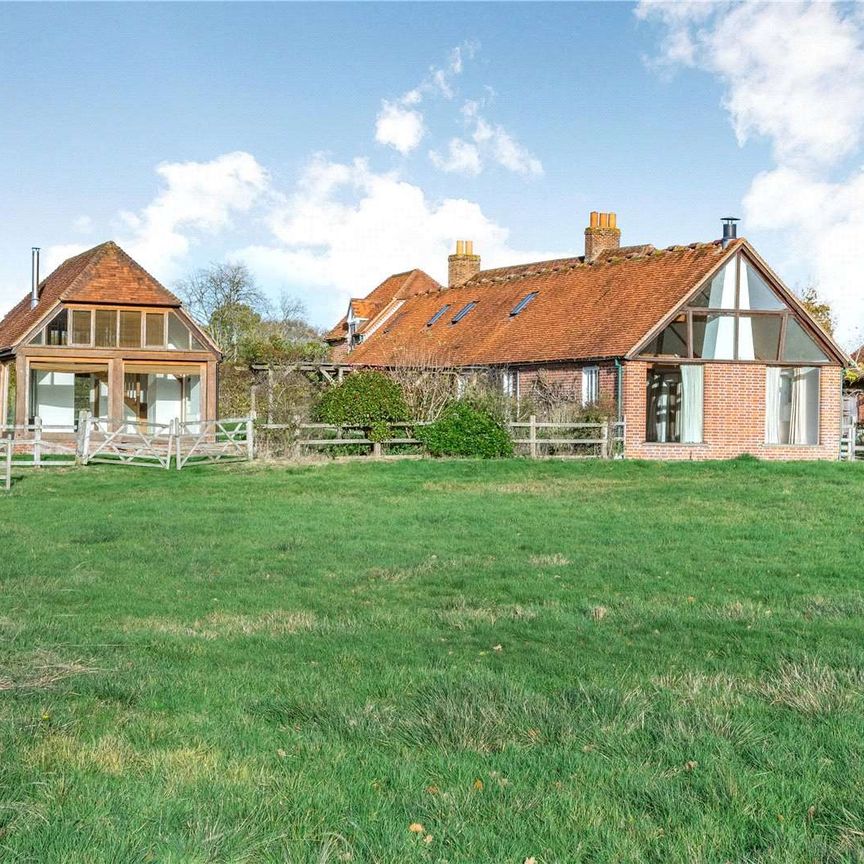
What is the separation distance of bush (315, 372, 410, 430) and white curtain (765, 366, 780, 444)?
36.8 feet

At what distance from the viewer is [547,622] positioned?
326 inches

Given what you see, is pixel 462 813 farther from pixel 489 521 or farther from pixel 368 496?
pixel 368 496

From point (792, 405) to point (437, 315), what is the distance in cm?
1583

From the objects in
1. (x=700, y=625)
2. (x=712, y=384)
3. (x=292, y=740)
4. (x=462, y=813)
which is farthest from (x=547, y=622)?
(x=712, y=384)

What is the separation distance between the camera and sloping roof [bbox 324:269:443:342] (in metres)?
52.3

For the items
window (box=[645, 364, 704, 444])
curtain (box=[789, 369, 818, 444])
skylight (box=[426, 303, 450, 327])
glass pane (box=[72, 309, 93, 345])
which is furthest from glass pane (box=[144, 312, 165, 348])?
curtain (box=[789, 369, 818, 444])

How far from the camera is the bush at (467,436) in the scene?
87.6 ft

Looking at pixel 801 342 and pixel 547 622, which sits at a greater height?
pixel 801 342

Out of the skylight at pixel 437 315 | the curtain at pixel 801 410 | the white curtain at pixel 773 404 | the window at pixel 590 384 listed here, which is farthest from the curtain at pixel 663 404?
the skylight at pixel 437 315

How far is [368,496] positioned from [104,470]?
788cm

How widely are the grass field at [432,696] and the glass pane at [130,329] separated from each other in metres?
24.2

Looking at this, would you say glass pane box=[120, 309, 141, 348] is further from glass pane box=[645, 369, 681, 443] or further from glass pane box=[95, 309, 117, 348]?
glass pane box=[645, 369, 681, 443]

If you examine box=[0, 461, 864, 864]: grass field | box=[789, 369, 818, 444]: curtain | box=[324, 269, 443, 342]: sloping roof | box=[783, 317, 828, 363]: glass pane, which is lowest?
box=[0, 461, 864, 864]: grass field

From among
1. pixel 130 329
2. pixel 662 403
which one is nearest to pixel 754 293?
pixel 662 403
